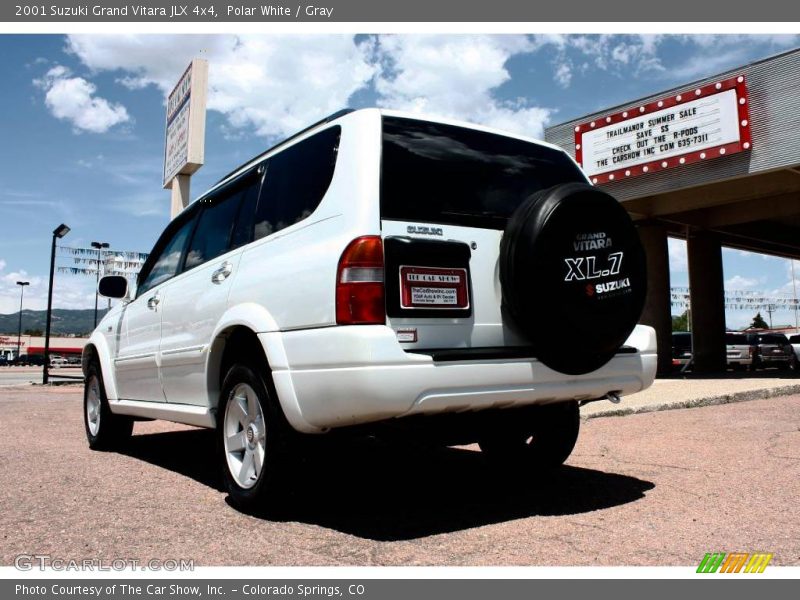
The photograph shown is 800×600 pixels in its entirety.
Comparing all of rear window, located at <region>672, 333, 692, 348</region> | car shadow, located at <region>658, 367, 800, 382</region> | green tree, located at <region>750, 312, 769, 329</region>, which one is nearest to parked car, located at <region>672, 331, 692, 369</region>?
rear window, located at <region>672, 333, 692, 348</region>

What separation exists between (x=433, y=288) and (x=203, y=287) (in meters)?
1.83

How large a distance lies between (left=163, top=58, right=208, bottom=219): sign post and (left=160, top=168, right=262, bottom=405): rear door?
10.4 m

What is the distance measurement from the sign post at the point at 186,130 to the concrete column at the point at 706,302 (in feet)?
47.3

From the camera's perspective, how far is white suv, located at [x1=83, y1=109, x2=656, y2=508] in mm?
3164

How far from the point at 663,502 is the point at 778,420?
160 inches

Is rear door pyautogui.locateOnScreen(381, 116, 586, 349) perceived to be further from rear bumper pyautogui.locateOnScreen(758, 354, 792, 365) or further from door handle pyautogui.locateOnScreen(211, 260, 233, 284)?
rear bumper pyautogui.locateOnScreen(758, 354, 792, 365)

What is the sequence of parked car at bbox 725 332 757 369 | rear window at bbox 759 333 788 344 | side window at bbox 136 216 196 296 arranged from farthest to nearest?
rear window at bbox 759 333 788 344, parked car at bbox 725 332 757 369, side window at bbox 136 216 196 296

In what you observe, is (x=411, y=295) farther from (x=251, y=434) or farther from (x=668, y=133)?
(x=668, y=133)

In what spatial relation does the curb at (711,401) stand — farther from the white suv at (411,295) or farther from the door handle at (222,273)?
the door handle at (222,273)

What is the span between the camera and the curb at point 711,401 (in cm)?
798

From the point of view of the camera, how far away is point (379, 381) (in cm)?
303
